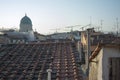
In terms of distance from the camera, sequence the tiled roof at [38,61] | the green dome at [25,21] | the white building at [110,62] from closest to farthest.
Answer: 1. the tiled roof at [38,61]
2. the white building at [110,62]
3. the green dome at [25,21]

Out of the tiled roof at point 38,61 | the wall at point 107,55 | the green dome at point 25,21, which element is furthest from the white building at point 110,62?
the green dome at point 25,21

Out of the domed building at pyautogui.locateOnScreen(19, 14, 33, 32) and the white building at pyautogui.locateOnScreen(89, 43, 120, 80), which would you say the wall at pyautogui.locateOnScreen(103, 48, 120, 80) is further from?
the domed building at pyautogui.locateOnScreen(19, 14, 33, 32)

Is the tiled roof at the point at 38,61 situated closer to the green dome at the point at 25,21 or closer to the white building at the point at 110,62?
the white building at the point at 110,62

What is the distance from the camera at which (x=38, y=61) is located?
10680 mm

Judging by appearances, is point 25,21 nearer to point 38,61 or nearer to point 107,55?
point 38,61

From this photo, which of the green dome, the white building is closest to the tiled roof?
the white building

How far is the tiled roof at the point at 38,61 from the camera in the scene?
8898mm

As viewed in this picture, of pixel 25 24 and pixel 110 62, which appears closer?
pixel 110 62

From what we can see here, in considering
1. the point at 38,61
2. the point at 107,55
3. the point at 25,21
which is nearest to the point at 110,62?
the point at 107,55

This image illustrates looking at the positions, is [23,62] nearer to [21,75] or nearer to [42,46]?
[21,75]

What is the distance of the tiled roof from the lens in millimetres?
8898

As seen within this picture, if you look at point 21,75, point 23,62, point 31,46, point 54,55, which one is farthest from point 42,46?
point 21,75

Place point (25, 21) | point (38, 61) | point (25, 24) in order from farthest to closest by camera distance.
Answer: point (25, 21) → point (25, 24) → point (38, 61)

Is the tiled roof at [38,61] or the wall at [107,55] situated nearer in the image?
the tiled roof at [38,61]
